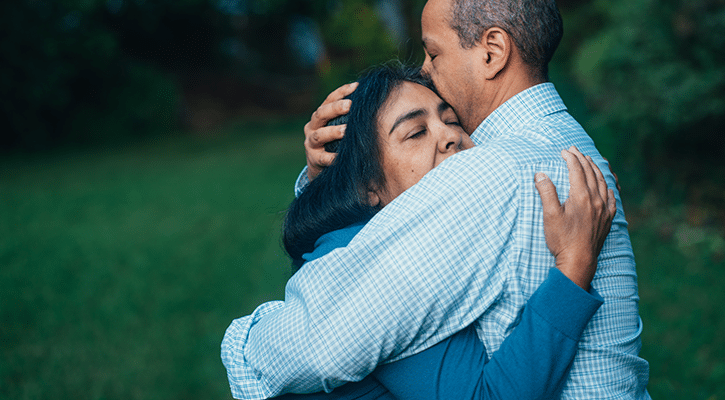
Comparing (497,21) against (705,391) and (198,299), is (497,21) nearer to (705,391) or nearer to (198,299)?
(705,391)

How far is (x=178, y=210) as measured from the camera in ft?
34.1

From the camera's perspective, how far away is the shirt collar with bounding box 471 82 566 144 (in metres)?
2.04

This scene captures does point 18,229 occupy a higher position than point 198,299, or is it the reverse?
point 18,229

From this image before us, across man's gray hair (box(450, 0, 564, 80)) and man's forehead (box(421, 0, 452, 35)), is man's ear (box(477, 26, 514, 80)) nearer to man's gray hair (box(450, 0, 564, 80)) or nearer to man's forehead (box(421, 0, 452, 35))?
man's gray hair (box(450, 0, 564, 80))

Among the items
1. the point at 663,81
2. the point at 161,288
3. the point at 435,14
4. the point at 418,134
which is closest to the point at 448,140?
the point at 418,134

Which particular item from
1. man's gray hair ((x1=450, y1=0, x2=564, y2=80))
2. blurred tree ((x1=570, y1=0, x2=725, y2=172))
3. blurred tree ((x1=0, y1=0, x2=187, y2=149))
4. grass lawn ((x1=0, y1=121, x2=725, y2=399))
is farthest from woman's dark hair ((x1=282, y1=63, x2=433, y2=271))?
blurred tree ((x1=0, y1=0, x2=187, y2=149))

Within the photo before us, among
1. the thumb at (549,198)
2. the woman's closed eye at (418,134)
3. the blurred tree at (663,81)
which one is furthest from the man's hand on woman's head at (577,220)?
the blurred tree at (663,81)

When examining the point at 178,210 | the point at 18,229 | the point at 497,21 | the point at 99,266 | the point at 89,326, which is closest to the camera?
the point at 497,21

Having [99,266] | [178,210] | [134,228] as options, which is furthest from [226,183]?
[99,266]

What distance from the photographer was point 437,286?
4.95 ft

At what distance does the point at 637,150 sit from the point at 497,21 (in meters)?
5.40

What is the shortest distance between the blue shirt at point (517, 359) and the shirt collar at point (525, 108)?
69cm

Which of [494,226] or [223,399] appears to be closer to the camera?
[494,226]

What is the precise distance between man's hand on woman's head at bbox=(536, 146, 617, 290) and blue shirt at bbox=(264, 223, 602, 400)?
6 cm
